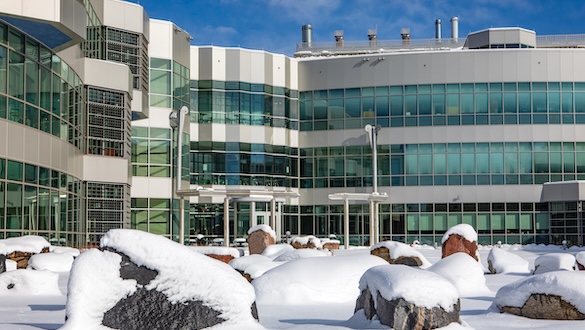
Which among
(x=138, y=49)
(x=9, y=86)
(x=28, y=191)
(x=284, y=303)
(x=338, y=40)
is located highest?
(x=338, y=40)

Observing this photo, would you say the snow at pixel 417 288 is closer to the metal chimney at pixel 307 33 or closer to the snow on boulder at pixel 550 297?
the snow on boulder at pixel 550 297

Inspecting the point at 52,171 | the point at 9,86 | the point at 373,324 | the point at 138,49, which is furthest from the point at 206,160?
the point at 373,324

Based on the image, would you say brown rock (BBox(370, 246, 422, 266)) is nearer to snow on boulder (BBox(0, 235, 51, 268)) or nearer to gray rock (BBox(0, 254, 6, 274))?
snow on boulder (BBox(0, 235, 51, 268))

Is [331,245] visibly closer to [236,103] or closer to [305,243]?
[305,243]

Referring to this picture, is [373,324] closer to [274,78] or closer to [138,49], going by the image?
[138,49]

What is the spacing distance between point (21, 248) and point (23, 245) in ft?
0.84

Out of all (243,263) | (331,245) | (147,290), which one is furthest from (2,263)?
(331,245)

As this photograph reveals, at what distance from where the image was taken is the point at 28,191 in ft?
91.4

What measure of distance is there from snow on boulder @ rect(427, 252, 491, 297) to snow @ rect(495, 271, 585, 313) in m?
4.34

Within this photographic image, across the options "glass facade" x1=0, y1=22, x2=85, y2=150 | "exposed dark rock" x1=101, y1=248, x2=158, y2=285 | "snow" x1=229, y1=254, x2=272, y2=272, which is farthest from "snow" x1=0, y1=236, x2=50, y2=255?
"exposed dark rock" x1=101, y1=248, x2=158, y2=285

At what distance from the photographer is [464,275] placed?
57.7ft

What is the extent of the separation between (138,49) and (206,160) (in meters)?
13.6

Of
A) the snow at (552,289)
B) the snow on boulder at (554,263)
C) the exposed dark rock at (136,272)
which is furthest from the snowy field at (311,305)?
the snow on boulder at (554,263)

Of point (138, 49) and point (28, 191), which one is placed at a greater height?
point (138, 49)
